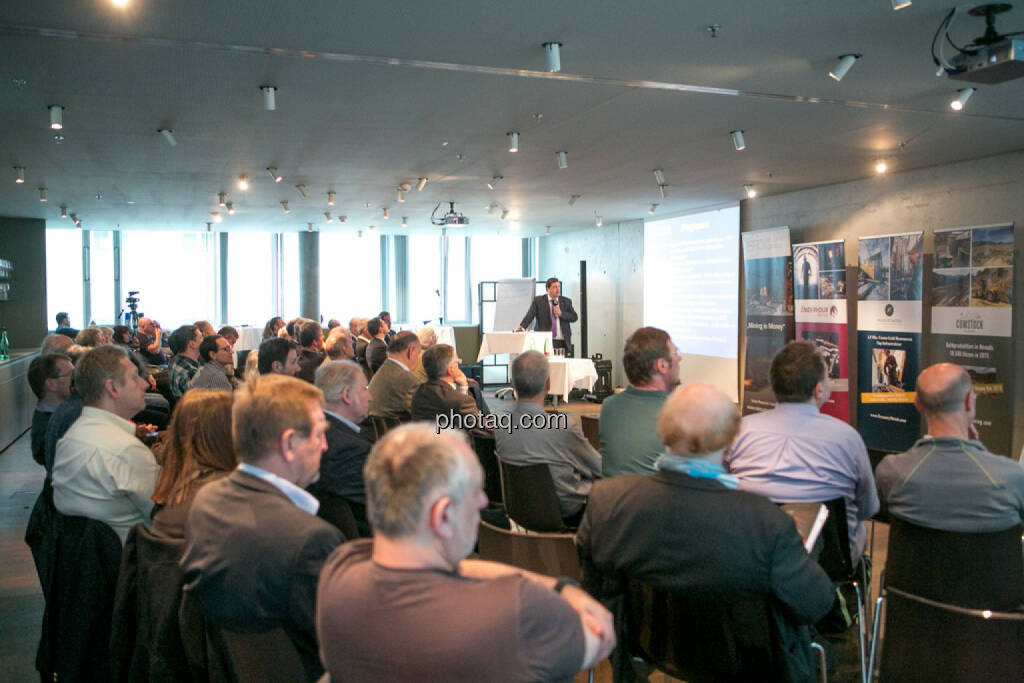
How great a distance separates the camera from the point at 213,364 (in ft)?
16.9

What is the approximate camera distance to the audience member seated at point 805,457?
2.72 m

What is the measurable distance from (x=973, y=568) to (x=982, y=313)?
5.37m

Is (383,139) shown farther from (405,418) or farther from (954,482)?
(954,482)

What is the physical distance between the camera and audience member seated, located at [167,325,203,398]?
17.7 ft

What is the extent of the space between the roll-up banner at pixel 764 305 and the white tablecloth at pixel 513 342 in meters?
2.71

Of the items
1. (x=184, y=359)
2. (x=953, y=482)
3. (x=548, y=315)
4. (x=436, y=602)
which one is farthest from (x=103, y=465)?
(x=548, y=315)

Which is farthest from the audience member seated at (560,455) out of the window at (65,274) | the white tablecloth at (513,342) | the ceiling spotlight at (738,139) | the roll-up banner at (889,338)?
the window at (65,274)

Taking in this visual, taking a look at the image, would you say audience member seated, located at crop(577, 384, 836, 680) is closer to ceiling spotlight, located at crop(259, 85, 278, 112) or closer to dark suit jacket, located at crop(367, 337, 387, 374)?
ceiling spotlight, located at crop(259, 85, 278, 112)

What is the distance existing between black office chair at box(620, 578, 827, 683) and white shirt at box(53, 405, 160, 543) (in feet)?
5.62

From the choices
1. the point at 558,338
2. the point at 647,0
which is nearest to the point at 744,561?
the point at 647,0

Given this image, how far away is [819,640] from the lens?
2650 millimetres

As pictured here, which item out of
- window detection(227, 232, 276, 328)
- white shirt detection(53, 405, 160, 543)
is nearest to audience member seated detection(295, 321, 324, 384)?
white shirt detection(53, 405, 160, 543)

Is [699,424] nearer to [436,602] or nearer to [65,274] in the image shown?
[436,602]

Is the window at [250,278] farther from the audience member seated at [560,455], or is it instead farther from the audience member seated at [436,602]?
the audience member seated at [436,602]
